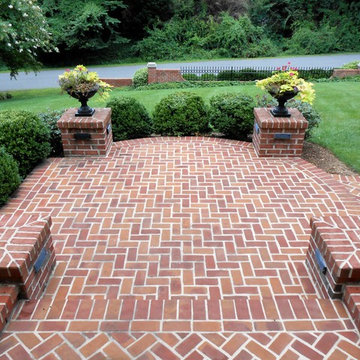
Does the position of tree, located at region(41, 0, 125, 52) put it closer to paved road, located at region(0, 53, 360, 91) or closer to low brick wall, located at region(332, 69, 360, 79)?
paved road, located at region(0, 53, 360, 91)

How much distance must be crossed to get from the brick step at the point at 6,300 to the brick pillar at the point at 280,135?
164 inches

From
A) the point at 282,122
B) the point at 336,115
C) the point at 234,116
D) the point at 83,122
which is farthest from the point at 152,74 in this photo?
the point at 282,122

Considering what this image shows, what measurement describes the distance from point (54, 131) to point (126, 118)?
1.31 m

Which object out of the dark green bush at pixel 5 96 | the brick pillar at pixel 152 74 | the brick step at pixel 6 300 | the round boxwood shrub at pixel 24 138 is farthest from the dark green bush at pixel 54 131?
the dark green bush at pixel 5 96

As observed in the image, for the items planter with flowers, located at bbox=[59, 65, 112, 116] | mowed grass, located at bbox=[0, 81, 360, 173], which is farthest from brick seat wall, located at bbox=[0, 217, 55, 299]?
mowed grass, located at bbox=[0, 81, 360, 173]

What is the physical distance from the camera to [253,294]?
306 cm

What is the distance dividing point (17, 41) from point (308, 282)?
14478 mm

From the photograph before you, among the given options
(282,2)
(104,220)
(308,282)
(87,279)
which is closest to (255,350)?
Result: (308,282)

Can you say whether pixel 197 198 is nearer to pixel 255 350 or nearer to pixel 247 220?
pixel 247 220

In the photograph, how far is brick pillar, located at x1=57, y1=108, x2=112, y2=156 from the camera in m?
5.66

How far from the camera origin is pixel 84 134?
224 inches

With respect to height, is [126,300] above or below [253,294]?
above

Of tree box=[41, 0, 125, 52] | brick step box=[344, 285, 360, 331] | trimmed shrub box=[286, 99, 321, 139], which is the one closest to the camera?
brick step box=[344, 285, 360, 331]

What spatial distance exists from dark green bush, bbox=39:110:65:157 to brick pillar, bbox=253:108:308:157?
3.29m
